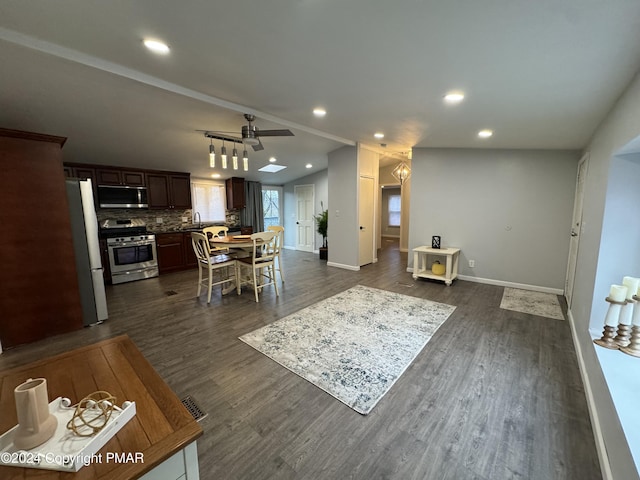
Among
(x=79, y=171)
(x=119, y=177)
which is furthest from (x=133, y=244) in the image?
(x=79, y=171)

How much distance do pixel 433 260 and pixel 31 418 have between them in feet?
18.1

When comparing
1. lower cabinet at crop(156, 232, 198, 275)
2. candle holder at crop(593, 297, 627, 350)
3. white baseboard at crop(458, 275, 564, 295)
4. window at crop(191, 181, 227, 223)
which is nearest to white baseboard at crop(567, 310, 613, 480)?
candle holder at crop(593, 297, 627, 350)

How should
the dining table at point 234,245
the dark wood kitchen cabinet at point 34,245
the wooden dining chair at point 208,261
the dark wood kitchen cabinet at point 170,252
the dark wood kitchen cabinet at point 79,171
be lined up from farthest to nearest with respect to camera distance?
1. the dark wood kitchen cabinet at point 170,252
2. the dark wood kitchen cabinet at point 79,171
3. the dining table at point 234,245
4. the wooden dining chair at point 208,261
5. the dark wood kitchen cabinet at point 34,245

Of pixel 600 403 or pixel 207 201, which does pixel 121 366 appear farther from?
pixel 207 201

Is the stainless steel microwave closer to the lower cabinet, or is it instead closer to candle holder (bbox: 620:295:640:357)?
the lower cabinet

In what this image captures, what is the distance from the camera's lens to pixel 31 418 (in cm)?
79

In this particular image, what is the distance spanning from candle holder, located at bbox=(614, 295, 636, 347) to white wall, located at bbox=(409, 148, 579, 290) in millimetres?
2984

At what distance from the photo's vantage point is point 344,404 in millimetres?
1936

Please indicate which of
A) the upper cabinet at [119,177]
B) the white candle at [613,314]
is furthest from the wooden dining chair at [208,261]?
the white candle at [613,314]

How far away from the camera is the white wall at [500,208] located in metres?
4.16

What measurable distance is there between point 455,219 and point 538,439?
154 inches

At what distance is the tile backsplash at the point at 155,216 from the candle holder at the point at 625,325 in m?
6.84

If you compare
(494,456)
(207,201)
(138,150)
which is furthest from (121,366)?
(207,201)

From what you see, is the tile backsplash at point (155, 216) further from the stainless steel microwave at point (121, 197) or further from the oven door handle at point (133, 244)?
the oven door handle at point (133, 244)
